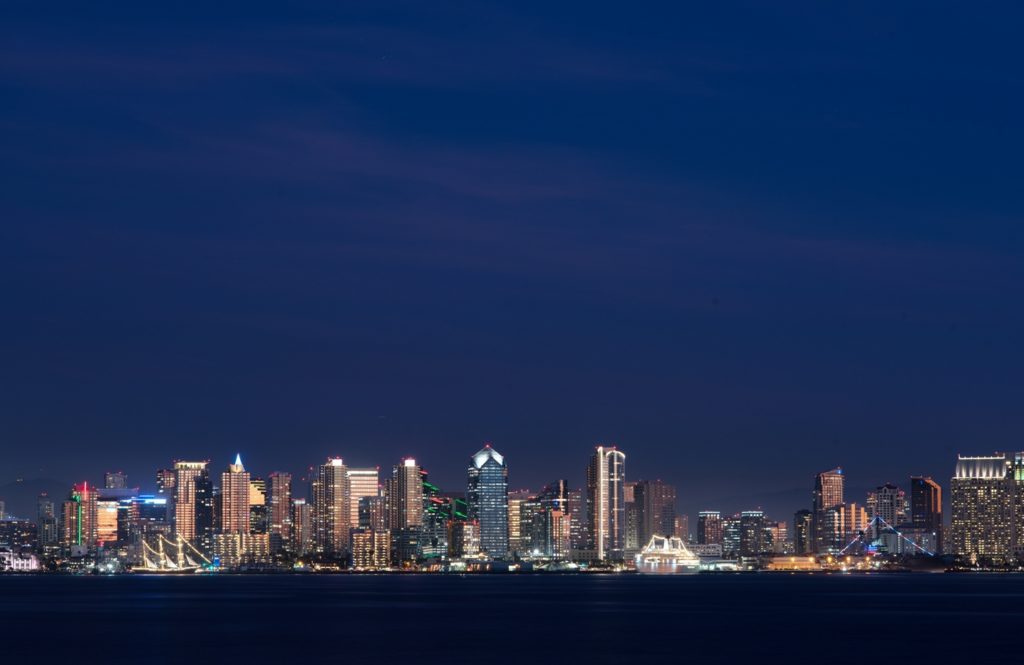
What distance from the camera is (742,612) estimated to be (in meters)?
152

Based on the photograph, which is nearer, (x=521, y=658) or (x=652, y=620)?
(x=521, y=658)

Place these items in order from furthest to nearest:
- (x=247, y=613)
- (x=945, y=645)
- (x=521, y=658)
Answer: (x=247, y=613)
(x=945, y=645)
(x=521, y=658)

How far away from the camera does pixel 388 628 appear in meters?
119

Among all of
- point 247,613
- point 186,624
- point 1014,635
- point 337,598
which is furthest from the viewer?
point 337,598

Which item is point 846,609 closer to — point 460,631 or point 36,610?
point 460,631

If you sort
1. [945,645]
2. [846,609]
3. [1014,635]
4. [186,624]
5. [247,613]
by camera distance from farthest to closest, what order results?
[846,609]
[247,613]
[186,624]
[1014,635]
[945,645]

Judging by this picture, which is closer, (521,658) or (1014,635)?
(521,658)

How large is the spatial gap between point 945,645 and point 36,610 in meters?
91.0

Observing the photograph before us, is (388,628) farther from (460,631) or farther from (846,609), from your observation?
(846,609)

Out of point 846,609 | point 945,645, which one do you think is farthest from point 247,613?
point 945,645

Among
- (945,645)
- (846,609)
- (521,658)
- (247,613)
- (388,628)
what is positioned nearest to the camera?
(521,658)

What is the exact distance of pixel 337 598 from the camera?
18938 cm

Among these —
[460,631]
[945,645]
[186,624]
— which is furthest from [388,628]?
[945,645]

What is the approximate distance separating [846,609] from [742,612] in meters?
13.6
